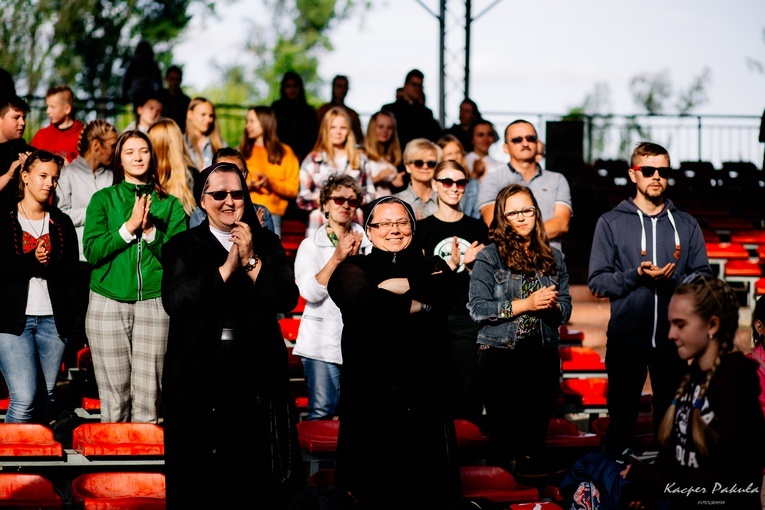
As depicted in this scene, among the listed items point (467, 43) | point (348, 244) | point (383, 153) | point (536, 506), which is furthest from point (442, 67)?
point (536, 506)

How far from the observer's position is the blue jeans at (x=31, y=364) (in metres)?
5.50

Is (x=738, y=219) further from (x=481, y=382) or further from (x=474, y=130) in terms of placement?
(x=481, y=382)

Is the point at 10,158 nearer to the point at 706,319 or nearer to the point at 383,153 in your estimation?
the point at 383,153

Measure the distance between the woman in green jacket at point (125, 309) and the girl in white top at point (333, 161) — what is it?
7.81 ft

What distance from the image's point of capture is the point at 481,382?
5.67 m

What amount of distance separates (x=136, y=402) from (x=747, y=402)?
A: 3479mm

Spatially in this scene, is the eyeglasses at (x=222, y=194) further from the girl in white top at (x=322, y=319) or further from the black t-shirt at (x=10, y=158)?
the black t-shirt at (x=10, y=158)

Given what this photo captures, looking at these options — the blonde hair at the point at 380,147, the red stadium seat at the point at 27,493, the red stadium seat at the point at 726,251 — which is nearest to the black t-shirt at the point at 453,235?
the blonde hair at the point at 380,147

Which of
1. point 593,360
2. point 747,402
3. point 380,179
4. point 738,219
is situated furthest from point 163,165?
point 738,219

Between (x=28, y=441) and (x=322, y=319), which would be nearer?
(x=28, y=441)

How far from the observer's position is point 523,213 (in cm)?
568

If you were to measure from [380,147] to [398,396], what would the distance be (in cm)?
462

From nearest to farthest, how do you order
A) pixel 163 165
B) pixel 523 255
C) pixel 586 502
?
1. pixel 586 502
2. pixel 523 255
3. pixel 163 165

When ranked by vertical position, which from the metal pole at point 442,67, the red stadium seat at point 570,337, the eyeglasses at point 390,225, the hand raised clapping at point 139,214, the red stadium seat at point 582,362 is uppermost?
the metal pole at point 442,67
